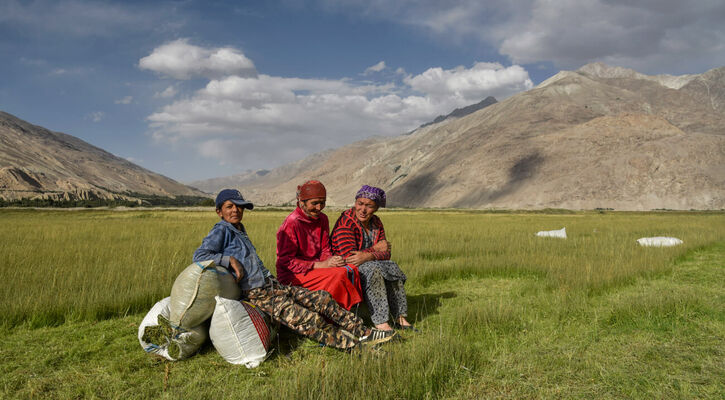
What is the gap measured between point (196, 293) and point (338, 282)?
1.39 metres

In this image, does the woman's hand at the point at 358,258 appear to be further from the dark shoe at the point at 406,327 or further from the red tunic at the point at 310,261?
the dark shoe at the point at 406,327

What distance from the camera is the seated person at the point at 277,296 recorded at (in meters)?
4.02

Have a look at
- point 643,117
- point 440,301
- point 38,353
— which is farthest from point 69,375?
point 643,117

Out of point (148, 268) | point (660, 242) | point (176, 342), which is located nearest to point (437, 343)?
point (176, 342)

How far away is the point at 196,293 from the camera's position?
12.3ft

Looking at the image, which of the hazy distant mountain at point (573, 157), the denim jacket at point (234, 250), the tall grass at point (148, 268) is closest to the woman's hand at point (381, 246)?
the denim jacket at point (234, 250)

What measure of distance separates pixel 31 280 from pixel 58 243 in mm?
5481

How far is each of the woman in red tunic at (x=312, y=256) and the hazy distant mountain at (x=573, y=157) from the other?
6676 cm

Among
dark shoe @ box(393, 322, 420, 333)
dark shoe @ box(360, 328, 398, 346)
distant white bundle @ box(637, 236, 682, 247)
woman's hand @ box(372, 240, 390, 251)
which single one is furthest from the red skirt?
distant white bundle @ box(637, 236, 682, 247)

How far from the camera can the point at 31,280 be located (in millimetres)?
6273

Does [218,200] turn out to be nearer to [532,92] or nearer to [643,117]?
[643,117]

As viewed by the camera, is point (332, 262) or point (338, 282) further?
point (332, 262)

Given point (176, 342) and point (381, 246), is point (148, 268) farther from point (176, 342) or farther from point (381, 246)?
point (381, 246)

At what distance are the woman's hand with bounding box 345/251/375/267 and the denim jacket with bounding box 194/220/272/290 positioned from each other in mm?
937
